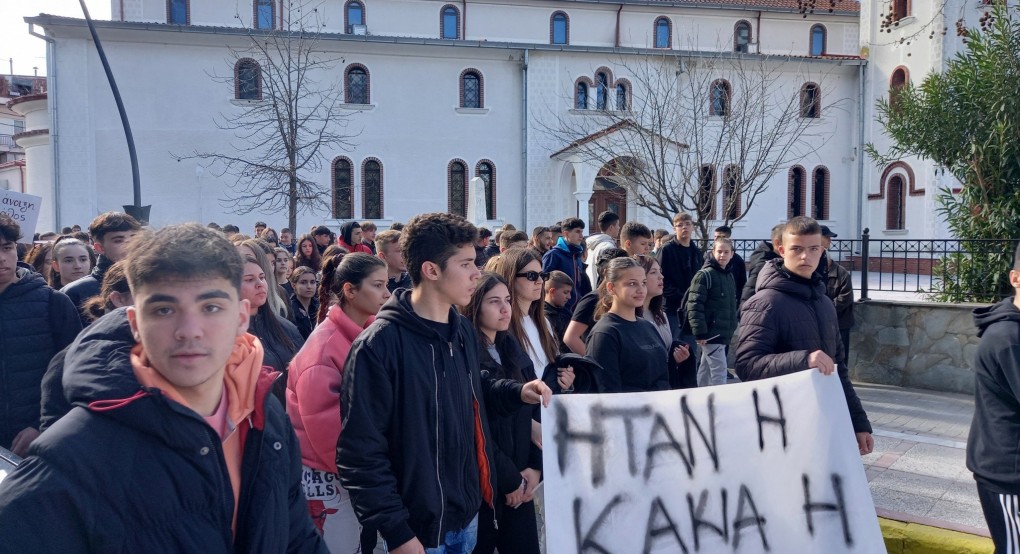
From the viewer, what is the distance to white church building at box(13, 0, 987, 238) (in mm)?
27469

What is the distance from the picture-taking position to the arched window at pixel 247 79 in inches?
1125

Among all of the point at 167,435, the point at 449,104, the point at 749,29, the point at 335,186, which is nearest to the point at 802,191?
the point at 749,29

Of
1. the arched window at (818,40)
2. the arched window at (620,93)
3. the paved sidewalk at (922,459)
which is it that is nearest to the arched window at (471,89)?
the arched window at (620,93)

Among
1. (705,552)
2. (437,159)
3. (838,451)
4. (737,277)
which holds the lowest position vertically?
(705,552)

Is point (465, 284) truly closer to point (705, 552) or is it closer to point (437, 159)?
point (705, 552)

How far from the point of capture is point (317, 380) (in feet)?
11.5

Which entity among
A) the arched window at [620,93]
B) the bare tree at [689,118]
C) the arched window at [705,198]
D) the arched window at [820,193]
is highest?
the arched window at [620,93]

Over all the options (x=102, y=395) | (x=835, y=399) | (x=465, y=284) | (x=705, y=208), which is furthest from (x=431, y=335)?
(x=705, y=208)

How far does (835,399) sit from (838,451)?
10.2 inches

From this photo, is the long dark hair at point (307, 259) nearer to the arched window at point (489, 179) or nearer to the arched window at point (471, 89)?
the arched window at point (489, 179)

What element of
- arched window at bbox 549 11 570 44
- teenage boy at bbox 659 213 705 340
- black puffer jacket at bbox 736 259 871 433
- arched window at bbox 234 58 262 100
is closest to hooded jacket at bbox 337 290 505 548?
black puffer jacket at bbox 736 259 871 433

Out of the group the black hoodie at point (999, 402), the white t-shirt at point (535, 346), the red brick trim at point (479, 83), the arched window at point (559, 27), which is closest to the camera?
the black hoodie at point (999, 402)

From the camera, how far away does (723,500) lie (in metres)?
3.77

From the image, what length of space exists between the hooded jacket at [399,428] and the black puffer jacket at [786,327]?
75.5 inches
